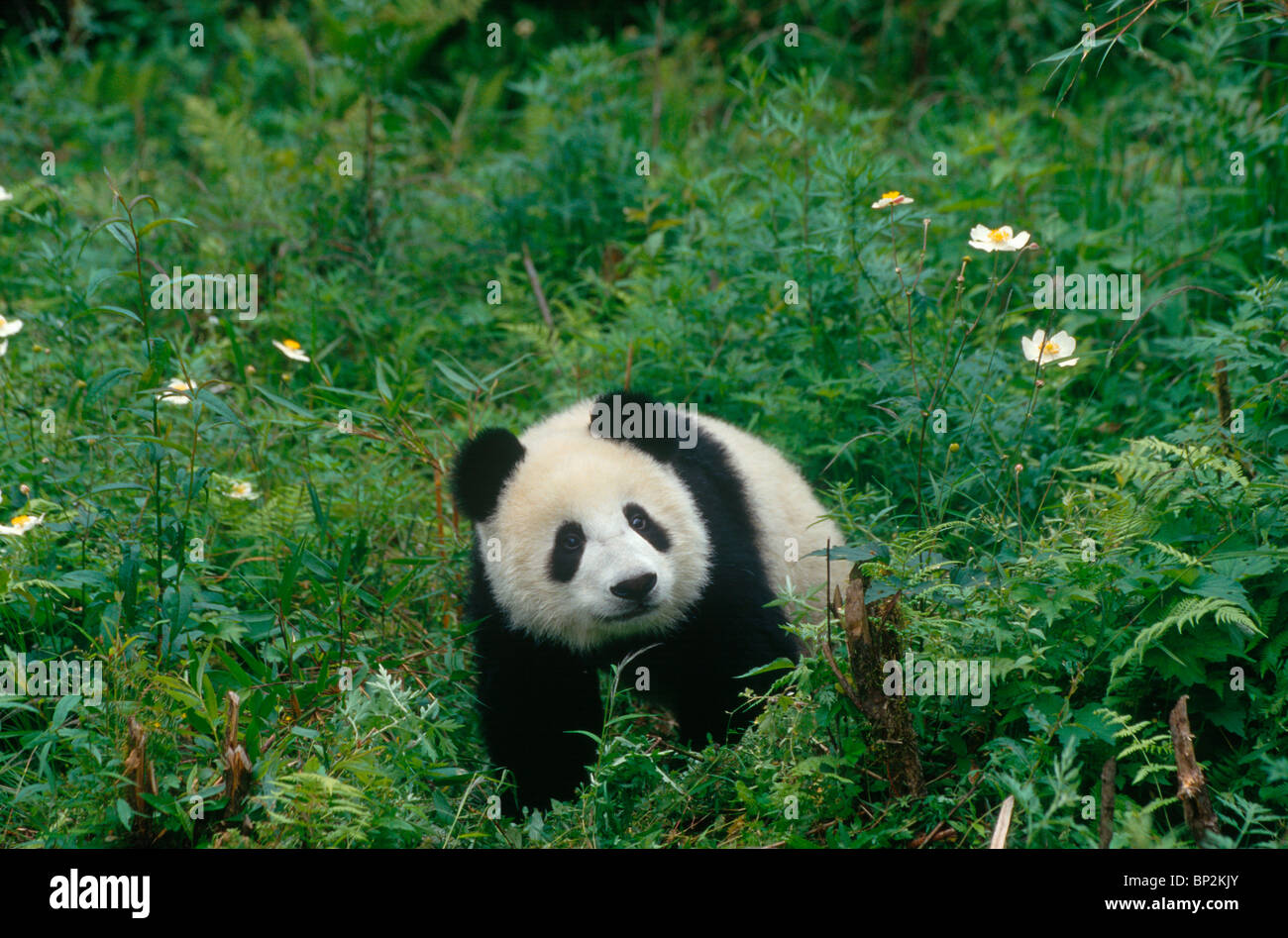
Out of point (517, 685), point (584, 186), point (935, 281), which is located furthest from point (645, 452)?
point (584, 186)

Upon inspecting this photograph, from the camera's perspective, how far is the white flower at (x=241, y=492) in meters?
4.77

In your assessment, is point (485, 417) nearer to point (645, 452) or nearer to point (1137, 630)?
point (645, 452)

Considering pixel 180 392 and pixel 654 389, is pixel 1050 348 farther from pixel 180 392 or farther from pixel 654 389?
pixel 180 392

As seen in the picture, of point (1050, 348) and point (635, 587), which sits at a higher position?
point (1050, 348)

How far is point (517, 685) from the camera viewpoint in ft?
13.8

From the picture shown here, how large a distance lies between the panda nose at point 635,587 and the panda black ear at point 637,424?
1.95ft

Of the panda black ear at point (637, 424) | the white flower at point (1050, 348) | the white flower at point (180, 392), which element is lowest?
the panda black ear at point (637, 424)

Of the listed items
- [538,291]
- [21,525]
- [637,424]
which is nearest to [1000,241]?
[637,424]

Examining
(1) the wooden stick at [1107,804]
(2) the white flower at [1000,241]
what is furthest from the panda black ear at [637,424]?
(1) the wooden stick at [1107,804]

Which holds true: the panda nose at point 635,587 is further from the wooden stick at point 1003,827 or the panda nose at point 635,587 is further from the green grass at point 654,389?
the wooden stick at point 1003,827

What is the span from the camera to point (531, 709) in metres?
4.21

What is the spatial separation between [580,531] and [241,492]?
1.68 m

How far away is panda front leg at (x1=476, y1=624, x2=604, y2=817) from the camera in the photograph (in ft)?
13.6

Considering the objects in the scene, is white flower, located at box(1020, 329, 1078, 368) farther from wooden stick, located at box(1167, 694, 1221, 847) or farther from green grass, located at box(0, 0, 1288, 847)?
wooden stick, located at box(1167, 694, 1221, 847)
